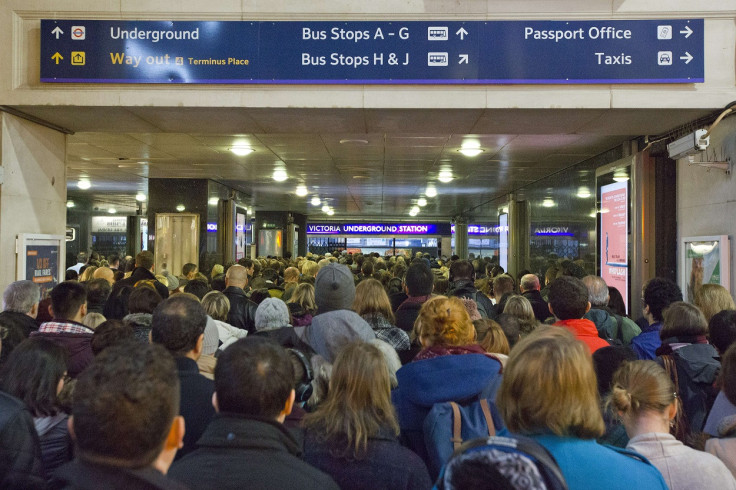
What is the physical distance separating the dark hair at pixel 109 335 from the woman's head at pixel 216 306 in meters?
1.51

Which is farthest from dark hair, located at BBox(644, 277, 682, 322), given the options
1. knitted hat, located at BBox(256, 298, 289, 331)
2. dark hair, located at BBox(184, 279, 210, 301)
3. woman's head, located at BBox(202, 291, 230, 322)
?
dark hair, located at BBox(184, 279, 210, 301)

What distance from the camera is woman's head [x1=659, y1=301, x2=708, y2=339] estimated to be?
3531 mm

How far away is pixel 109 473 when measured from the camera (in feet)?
4.33

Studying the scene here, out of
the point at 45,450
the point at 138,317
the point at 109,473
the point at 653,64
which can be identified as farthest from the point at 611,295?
the point at 109,473

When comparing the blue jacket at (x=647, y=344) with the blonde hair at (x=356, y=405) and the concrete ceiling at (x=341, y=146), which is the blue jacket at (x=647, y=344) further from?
the concrete ceiling at (x=341, y=146)

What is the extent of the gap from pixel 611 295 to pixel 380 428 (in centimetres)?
497

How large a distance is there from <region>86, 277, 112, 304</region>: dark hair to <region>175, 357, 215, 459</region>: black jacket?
3.85 metres

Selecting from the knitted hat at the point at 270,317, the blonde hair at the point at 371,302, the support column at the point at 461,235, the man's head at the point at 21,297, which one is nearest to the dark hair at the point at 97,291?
the man's head at the point at 21,297

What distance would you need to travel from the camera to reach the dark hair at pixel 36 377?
262 cm

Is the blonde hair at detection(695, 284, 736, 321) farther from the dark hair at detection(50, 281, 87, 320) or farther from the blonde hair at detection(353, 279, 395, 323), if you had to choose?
the dark hair at detection(50, 281, 87, 320)

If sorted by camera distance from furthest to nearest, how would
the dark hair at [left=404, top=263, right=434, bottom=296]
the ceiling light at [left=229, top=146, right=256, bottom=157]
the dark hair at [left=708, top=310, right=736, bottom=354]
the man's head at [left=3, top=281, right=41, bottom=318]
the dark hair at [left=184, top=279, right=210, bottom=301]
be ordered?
the ceiling light at [left=229, top=146, right=256, bottom=157] < the dark hair at [left=184, top=279, right=210, bottom=301] < the dark hair at [left=404, top=263, right=434, bottom=296] < the man's head at [left=3, top=281, right=41, bottom=318] < the dark hair at [left=708, top=310, right=736, bottom=354]

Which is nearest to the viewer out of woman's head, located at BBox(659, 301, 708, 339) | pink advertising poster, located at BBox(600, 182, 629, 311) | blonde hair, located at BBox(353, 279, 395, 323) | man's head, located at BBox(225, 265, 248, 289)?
woman's head, located at BBox(659, 301, 708, 339)

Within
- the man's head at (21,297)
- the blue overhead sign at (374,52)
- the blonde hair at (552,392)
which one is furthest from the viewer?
the blue overhead sign at (374,52)

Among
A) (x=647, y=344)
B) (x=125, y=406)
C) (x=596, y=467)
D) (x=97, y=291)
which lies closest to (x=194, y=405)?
(x=125, y=406)
